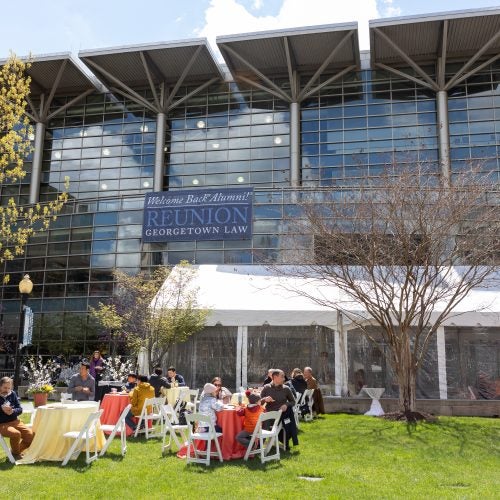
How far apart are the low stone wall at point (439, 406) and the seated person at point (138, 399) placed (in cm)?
572

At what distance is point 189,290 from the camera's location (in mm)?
16859

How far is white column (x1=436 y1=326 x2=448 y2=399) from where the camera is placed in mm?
14266

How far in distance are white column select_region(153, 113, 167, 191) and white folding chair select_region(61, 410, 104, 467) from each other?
2493 centimetres

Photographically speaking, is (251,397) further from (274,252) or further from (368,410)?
(274,252)

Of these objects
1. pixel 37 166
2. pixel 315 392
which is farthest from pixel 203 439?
pixel 37 166

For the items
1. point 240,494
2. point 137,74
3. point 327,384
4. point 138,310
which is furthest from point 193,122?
point 240,494

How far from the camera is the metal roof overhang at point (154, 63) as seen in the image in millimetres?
31312

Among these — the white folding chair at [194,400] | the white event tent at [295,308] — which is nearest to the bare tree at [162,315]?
the white event tent at [295,308]

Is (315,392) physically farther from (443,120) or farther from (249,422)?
(443,120)

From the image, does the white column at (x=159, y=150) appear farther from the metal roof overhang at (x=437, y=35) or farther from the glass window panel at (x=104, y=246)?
the metal roof overhang at (x=437, y=35)

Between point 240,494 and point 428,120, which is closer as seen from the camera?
point 240,494

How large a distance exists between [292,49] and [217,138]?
6.58 metres

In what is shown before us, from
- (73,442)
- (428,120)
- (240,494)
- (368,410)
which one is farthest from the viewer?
(428,120)

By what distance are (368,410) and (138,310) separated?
834cm
